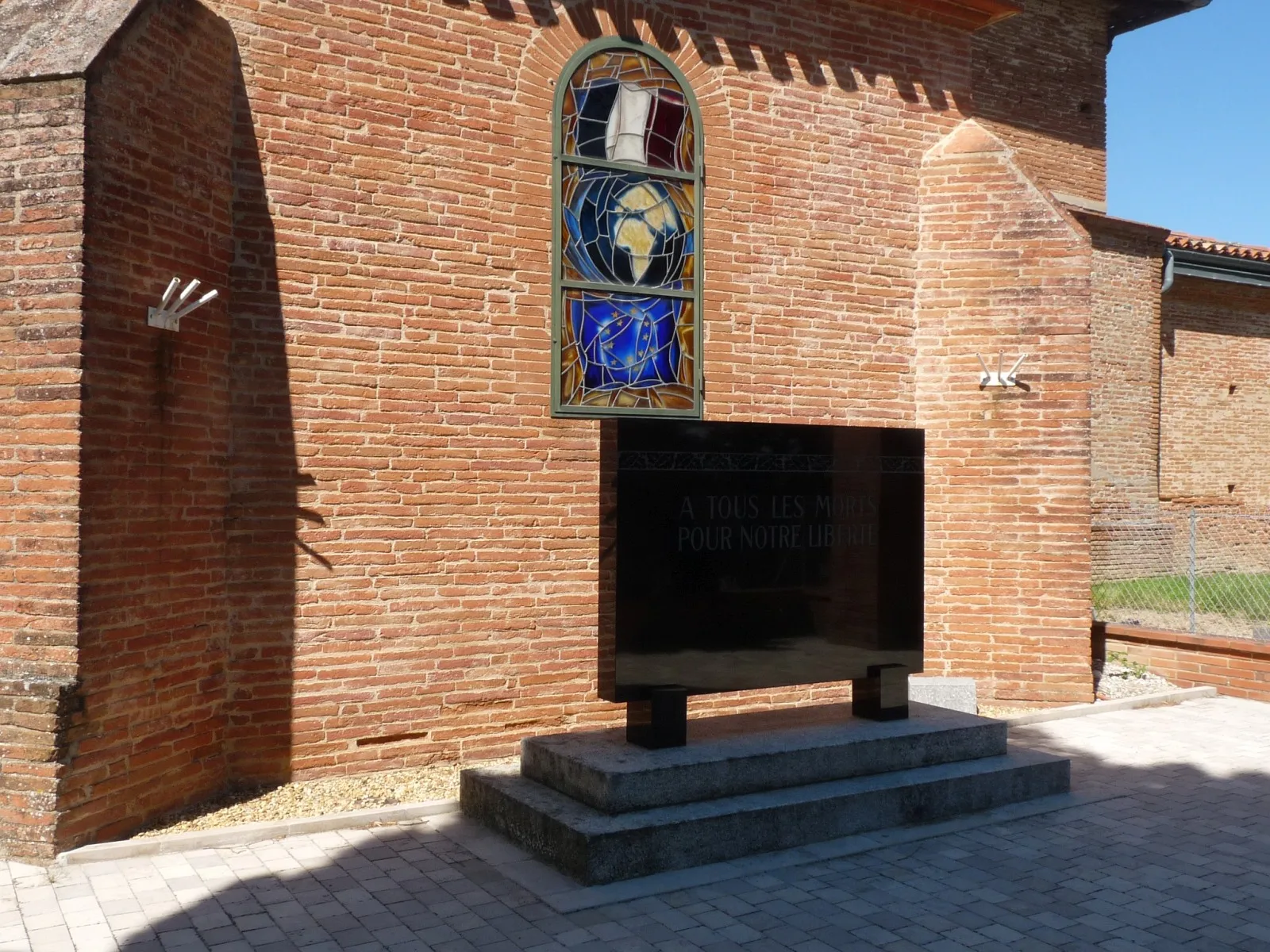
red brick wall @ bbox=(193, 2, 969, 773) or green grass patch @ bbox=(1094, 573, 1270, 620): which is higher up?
red brick wall @ bbox=(193, 2, 969, 773)

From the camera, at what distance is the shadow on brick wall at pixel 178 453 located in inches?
209

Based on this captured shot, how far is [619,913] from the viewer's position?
15.5ft

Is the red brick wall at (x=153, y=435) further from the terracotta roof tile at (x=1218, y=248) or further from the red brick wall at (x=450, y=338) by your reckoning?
the terracotta roof tile at (x=1218, y=248)

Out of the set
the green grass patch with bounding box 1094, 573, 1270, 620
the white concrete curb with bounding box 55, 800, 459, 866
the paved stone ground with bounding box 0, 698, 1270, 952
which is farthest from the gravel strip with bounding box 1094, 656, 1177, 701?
the white concrete curb with bounding box 55, 800, 459, 866

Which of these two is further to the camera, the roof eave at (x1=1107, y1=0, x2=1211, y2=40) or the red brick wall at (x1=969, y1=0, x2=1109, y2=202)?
the roof eave at (x1=1107, y1=0, x2=1211, y2=40)

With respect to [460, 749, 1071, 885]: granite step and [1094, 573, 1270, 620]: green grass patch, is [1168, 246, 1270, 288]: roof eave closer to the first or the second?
[1094, 573, 1270, 620]: green grass patch

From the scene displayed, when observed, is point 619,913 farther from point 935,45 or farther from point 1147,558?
point 1147,558

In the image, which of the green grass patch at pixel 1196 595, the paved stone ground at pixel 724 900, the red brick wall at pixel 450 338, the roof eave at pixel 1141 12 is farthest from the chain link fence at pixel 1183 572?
the roof eave at pixel 1141 12

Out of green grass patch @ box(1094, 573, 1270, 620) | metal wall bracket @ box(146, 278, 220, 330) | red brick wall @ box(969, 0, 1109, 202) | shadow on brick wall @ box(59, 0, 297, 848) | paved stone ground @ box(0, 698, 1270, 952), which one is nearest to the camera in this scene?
paved stone ground @ box(0, 698, 1270, 952)

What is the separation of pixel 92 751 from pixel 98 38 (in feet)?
11.8

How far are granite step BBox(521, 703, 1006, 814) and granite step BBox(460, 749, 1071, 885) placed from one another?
0.06 metres

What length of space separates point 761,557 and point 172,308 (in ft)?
11.8

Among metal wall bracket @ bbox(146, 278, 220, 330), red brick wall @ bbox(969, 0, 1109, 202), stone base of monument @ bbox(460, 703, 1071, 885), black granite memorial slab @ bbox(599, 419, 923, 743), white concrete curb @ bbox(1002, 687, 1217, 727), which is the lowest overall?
white concrete curb @ bbox(1002, 687, 1217, 727)

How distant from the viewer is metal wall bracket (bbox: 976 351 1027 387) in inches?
345
